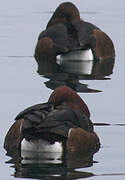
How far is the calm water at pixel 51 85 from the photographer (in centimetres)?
1161

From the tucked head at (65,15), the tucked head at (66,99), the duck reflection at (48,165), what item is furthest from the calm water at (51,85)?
the tucked head at (65,15)

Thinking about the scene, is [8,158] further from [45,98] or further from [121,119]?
[45,98]

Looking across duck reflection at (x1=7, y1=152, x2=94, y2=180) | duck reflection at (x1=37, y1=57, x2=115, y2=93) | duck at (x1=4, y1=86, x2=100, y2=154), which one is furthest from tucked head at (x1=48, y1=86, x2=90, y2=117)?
duck reflection at (x1=37, y1=57, x2=115, y2=93)

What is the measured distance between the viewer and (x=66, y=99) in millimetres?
13312

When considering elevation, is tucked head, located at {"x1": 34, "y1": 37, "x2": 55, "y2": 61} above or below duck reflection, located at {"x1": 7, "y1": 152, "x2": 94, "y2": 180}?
above

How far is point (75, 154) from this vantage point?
40.6 feet

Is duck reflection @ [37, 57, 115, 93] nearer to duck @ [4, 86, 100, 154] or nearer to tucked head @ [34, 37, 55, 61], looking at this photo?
tucked head @ [34, 37, 55, 61]

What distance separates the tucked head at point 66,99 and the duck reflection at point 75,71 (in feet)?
9.64

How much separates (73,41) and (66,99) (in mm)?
6527

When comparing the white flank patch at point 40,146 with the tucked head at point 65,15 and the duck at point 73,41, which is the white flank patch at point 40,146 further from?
the tucked head at point 65,15

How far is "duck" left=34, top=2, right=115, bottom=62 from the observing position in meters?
19.8

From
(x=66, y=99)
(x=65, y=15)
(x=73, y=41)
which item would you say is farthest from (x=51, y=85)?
(x=65, y=15)

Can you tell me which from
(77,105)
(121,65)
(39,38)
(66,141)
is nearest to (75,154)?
(66,141)

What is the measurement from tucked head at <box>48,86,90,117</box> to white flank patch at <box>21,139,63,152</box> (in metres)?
1.11
